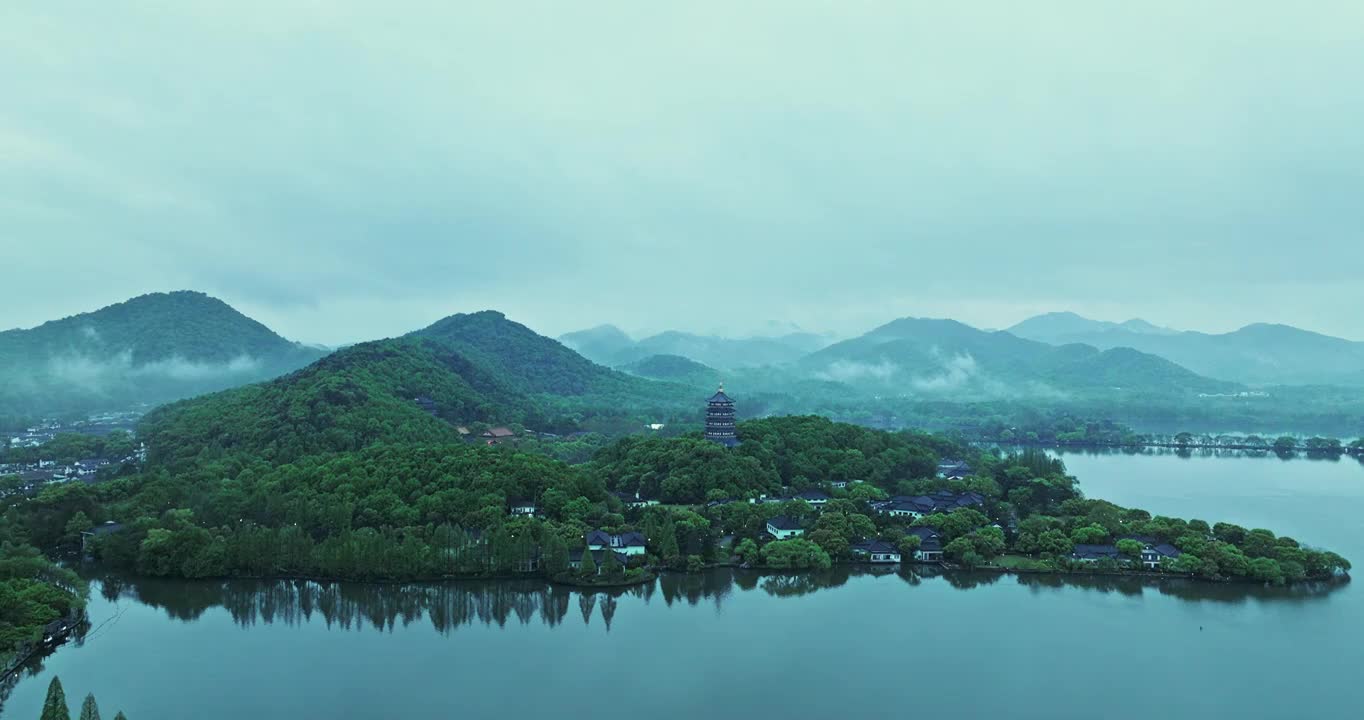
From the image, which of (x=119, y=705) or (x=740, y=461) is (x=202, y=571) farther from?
(x=740, y=461)

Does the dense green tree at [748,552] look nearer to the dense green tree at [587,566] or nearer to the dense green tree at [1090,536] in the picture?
the dense green tree at [587,566]

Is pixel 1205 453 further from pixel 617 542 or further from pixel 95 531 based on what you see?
pixel 95 531

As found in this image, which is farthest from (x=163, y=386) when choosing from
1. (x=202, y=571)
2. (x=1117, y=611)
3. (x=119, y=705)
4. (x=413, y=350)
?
(x=1117, y=611)

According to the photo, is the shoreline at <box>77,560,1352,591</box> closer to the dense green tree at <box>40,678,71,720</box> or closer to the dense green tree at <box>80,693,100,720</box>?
the dense green tree at <box>40,678,71,720</box>

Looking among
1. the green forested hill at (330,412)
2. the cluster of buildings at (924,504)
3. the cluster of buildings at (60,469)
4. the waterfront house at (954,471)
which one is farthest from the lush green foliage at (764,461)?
the cluster of buildings at (60,469)

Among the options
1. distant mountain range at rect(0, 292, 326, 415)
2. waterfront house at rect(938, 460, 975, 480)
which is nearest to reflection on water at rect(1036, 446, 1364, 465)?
waterfront house at rect(938, 460, 975, 480)
